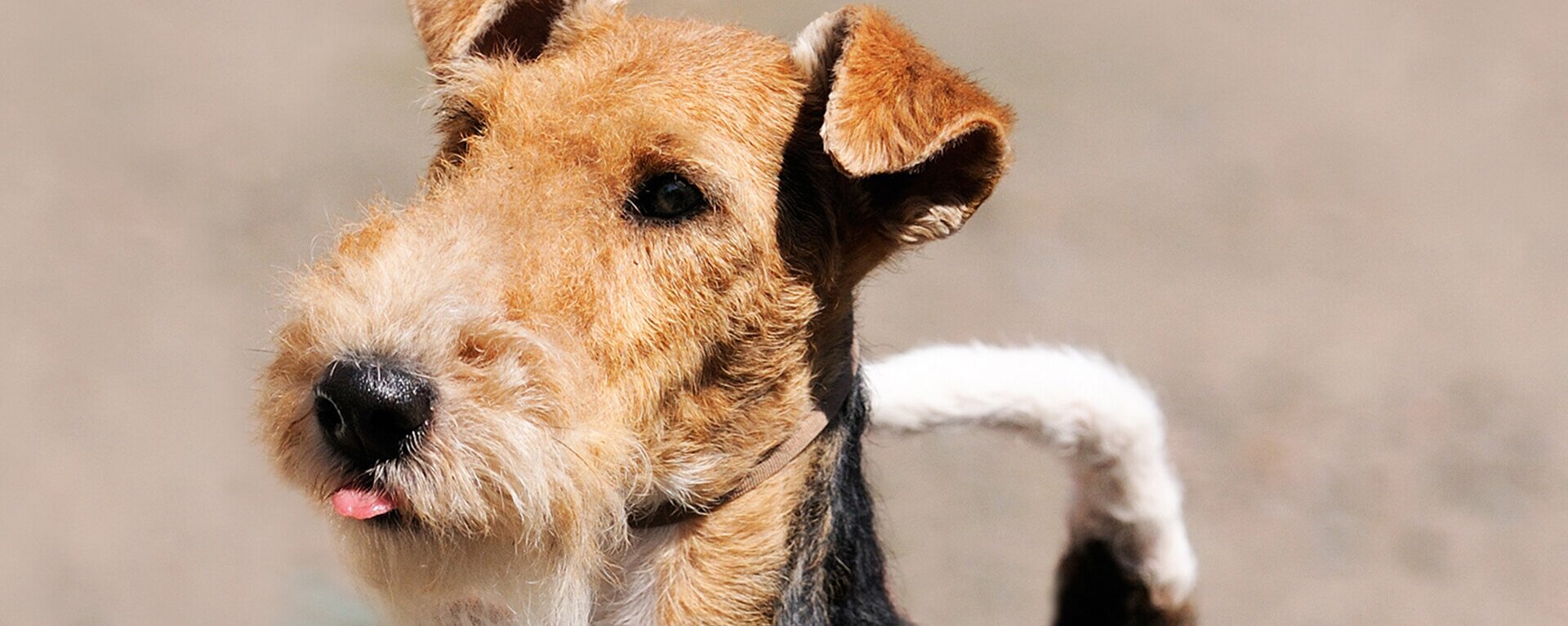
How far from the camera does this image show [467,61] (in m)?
3.37

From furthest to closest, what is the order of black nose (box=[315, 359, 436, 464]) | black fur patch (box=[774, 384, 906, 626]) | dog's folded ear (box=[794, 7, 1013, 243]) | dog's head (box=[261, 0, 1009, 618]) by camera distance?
black fur patch (box=[774, 384, 906, 626]) → dog's folded ear (box=[794, 7, 1013, 243]) → dog's head (box=[261, 0, 1009, 618]) → black nose (box=[315, 359, 436, 464])

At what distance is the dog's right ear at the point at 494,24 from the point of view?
3.50 m

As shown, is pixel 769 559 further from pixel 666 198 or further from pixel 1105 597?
pixel 1105 597

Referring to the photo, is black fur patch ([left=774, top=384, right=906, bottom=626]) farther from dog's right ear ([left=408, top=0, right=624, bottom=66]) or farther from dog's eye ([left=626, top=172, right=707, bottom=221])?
dog's right ear ([left=408, top=0, right=624, bottom=66])

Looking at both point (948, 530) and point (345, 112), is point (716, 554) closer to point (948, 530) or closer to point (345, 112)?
point (948, 530)

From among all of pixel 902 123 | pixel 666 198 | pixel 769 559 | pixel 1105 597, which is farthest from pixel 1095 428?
pixel 666 198

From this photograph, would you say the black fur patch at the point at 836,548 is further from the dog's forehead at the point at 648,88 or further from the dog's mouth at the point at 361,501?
the dog's mouth at the point at 361,501

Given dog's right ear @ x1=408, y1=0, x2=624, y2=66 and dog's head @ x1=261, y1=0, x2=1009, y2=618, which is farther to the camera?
dog's right ear @ x1=408, y1=0, x2=624, y2=66

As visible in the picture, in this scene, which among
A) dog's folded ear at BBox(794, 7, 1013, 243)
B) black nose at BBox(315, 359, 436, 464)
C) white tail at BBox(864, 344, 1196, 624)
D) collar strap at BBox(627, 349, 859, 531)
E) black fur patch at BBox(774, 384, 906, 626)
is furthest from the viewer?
white tail at BBox(864, 344, 1196, 624)

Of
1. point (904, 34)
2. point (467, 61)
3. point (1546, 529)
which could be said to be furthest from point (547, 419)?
point (1546, 529)

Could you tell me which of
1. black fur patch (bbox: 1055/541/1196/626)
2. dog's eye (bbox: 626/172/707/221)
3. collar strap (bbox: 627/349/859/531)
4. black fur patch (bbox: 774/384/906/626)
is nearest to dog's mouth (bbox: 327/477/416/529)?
collar strap (bbox: 627/349/859/531)

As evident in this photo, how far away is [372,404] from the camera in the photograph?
2.68 metres

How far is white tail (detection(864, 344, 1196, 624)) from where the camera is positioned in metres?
4.30

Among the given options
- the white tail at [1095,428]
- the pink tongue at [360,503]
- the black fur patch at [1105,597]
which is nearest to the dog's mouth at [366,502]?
the pink tongue at [360,503]
